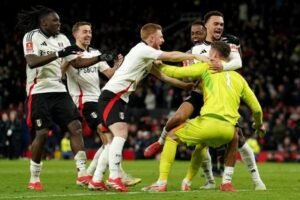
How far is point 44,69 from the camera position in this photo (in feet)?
44.7

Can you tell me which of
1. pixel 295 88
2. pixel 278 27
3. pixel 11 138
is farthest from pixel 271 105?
pixel 11 138

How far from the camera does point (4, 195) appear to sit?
39.1ft

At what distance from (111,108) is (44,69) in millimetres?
1632

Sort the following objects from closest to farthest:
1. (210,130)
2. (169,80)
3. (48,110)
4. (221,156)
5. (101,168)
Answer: (210,130)
(101,168)
(169,80)
(48,110)
(221,156)

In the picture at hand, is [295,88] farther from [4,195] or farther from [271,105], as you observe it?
[4,195]

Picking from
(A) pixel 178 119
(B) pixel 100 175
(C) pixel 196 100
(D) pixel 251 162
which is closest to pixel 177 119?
(A) pixel 178 119

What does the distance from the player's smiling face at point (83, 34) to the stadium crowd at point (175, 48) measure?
13894mm

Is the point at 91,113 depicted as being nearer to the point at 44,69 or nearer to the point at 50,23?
the point at 44,69

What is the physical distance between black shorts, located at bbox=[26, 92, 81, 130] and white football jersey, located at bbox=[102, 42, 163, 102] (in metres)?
1.17

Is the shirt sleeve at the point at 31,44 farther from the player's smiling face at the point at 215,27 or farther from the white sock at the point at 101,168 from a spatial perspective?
A: the player's smiling face at the point at 215,27

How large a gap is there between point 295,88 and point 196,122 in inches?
809

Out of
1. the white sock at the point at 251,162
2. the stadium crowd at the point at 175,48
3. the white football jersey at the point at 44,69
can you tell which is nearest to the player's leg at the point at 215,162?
the white sock at the point at 251,162

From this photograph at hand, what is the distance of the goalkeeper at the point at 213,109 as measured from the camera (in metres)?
12.1

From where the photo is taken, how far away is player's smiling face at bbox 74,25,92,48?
1483 centimetres
